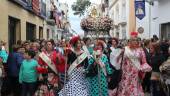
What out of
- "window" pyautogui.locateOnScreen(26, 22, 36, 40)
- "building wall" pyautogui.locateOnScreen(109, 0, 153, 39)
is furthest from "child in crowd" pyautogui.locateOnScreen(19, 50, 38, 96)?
"building wall" pyautogui.locateOnScreen(109, 0, 153, 39)

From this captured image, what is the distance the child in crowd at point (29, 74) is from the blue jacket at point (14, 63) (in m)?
1.04

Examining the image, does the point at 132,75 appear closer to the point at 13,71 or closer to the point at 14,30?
the point at 13,71

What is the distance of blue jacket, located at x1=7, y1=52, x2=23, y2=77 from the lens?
12.7 metres

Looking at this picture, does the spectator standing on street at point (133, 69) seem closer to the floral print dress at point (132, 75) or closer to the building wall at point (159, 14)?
the floral print dress at point (132, 75)

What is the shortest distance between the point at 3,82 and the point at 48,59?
3.62m

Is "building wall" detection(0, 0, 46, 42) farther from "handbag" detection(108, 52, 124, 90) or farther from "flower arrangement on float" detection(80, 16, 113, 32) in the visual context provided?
"handbag" detection(108, 52, 124, 90)

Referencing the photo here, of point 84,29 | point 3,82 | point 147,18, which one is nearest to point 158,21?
point 147,18

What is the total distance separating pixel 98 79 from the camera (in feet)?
33.7

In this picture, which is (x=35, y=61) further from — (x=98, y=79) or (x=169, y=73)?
(x=169, y=73)

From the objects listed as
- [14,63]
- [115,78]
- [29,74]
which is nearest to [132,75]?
[115,78]

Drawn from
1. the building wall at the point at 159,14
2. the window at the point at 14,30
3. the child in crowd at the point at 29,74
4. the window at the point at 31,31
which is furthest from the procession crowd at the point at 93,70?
the window at the point at 31,31

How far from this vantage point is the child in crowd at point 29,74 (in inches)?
449

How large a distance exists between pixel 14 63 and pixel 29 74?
1519 mm

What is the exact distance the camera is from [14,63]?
41.9 feet
